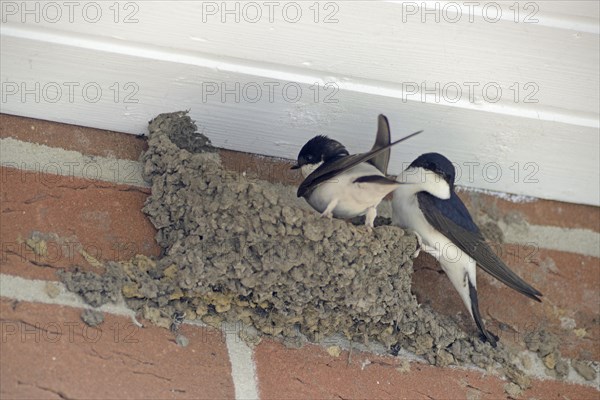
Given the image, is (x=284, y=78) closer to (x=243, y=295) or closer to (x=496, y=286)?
(x=243, y=295)

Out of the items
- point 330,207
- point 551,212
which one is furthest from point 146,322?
point 551,212

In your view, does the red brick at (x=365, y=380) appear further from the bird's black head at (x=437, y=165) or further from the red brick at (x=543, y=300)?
the bird's black head at (x=437, y=165)

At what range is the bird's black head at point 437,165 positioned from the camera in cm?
259

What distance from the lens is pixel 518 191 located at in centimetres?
262

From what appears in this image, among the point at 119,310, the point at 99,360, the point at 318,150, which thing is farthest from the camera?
the point at 318,150

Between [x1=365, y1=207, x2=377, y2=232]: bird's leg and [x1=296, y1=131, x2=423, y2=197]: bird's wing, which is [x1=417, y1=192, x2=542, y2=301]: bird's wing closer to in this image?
[x1=365, y1=207, x2=377, y2=232]: bird's leg

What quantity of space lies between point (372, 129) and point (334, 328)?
0.50 metres

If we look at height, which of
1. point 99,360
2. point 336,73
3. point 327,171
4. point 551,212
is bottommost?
point 99,360

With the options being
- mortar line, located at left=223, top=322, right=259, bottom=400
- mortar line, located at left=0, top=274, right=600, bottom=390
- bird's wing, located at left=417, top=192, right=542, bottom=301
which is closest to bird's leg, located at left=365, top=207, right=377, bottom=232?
bird's wing, located at left=417, top=192, right=542, bottom=301

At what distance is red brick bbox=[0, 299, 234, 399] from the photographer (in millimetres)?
1933

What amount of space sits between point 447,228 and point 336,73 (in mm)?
640

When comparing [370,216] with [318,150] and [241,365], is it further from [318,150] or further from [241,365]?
[241,365]

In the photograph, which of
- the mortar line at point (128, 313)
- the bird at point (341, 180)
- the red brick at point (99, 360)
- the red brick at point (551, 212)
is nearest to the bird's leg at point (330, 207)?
the bird at point (341, 180)

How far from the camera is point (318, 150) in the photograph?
8.56 ft
